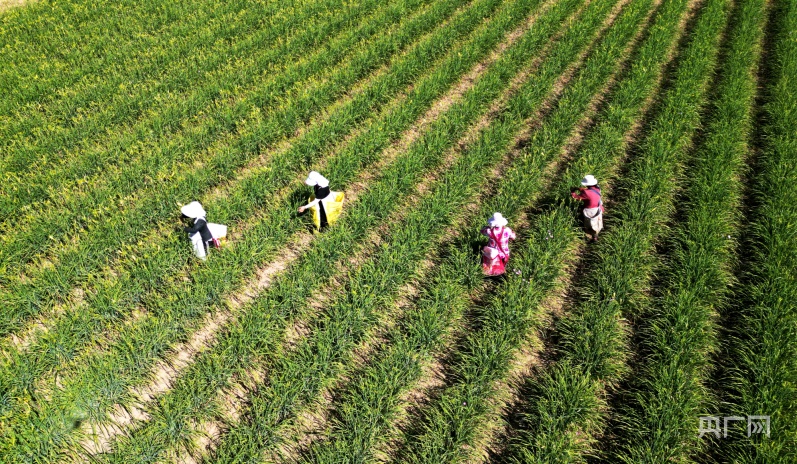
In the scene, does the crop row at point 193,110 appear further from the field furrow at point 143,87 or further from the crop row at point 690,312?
the crop row at point 690,312

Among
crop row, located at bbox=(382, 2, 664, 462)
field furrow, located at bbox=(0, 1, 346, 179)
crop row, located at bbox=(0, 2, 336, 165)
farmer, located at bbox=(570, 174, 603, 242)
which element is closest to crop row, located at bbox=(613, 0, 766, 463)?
farmer, located at bbox=(570, 174, 603, 242)

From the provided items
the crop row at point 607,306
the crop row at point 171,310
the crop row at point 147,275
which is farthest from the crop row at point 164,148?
the crop row at point 607,306

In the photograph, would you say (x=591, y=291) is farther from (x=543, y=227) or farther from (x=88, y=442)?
(x=88, y=442)

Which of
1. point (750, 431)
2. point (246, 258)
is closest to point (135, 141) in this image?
point (246, 258)

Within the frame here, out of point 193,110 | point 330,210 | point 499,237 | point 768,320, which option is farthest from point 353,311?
point 193,110

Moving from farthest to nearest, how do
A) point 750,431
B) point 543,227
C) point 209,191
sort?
point 209,191 → point 543,227 → point 750,431

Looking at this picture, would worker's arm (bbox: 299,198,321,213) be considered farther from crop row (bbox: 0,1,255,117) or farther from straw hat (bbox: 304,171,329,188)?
crop row (bbox: 0,1,255,117)
